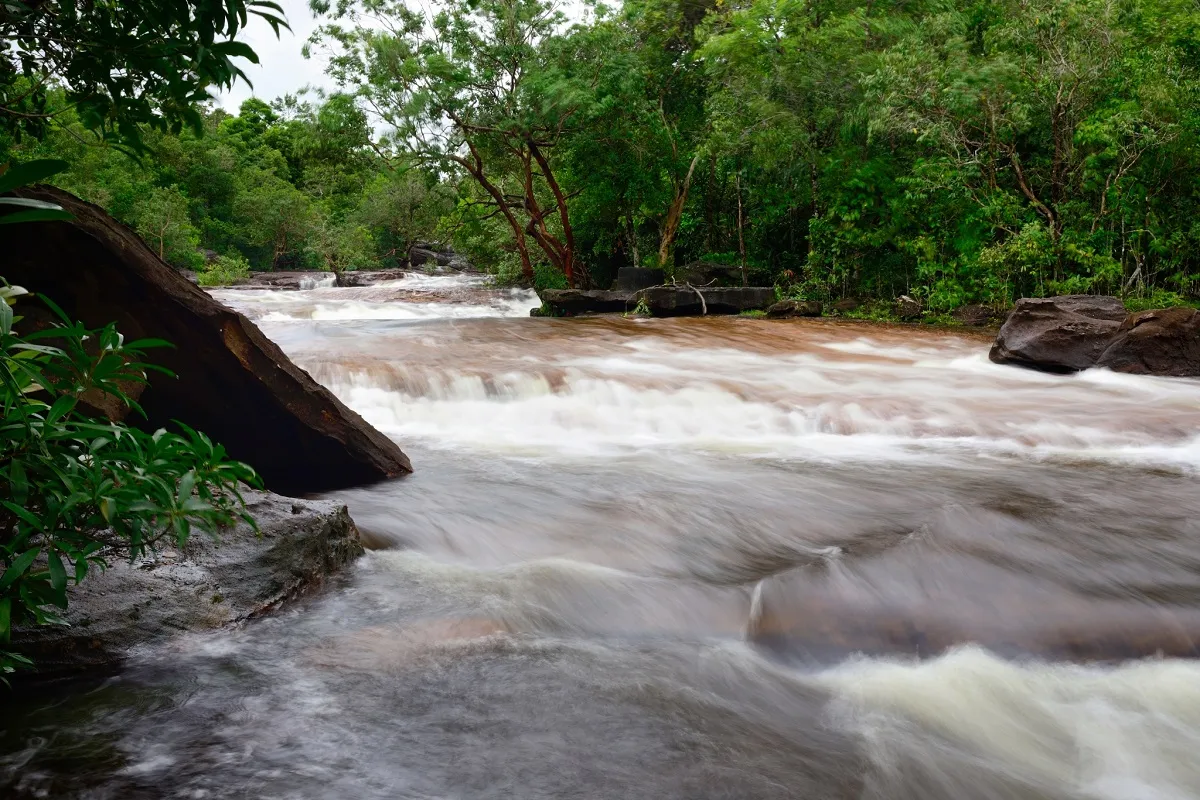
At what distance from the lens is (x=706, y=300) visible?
17641 mm

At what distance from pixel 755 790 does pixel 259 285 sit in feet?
97.2

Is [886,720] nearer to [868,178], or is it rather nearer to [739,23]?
[868,178]

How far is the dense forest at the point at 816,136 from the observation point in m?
14.0

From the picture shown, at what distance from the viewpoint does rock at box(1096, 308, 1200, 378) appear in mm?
9531

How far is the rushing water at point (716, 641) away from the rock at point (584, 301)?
10.9 metres

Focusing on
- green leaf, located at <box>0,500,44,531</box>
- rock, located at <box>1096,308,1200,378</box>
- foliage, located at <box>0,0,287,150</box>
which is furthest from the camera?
rock, located at <box>1096,308,1200,378</box>

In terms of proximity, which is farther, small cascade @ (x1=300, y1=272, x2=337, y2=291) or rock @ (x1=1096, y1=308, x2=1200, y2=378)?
small cascade @ (x1=300, y1=272, x2=337, y2=291)

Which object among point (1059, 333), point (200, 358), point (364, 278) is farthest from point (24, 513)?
point (364, 278)

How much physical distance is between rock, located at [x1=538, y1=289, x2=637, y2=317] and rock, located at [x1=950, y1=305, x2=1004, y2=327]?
21.0 ft

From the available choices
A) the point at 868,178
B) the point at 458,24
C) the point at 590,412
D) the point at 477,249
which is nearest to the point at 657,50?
the point at 458,24

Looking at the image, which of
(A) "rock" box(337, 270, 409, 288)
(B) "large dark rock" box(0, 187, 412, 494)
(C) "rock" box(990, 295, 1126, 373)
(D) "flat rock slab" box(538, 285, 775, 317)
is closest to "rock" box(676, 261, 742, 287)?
(D) "flat rock slab" box(538, 285, 775, 317)

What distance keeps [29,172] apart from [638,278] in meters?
18.2

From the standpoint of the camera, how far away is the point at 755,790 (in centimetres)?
222

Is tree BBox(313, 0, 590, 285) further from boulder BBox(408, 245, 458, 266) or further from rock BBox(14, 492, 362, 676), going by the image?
boulder BBox(408, 245, 458, 266)
